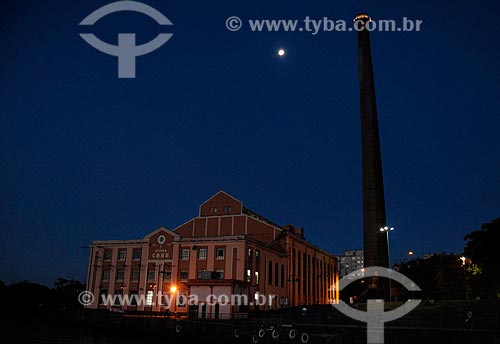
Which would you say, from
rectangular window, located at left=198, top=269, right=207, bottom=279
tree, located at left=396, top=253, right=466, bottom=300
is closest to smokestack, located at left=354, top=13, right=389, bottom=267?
rectangular window, located at left=198, top=269, right=207, bottom=279

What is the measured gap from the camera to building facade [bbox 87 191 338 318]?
195ft

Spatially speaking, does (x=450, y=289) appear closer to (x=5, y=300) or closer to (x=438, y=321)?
(x=438, y=321)

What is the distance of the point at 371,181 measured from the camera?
5097 cm

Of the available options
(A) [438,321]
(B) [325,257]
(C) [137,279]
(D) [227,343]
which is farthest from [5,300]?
(B) [325,257]

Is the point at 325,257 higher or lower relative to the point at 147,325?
higher

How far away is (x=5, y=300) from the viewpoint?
203 ft

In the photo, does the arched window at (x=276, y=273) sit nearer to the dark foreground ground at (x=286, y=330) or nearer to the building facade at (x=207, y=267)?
the building facade at (x=207, y=267)

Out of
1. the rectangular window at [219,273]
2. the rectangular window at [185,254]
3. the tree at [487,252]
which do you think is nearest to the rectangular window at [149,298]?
the rectangular window at [185,254]

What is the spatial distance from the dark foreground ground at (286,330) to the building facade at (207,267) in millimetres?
13407

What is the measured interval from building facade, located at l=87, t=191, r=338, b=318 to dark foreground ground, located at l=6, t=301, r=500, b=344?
44.0 feet

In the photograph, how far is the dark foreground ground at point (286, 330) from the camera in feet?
99.9

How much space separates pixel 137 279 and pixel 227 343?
36.7 meters

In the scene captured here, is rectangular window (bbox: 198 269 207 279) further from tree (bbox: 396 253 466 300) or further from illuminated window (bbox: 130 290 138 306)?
tree (bbox: 396 253 466 300)

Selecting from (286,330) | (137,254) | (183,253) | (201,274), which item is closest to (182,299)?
(201,274)
